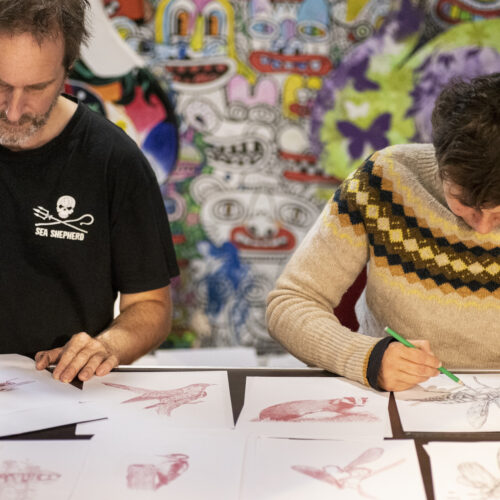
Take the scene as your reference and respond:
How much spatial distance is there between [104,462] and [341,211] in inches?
32.7

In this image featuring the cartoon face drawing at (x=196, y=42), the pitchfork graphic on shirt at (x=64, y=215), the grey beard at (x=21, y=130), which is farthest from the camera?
the cartoon face drawing at (x=196, y=42)

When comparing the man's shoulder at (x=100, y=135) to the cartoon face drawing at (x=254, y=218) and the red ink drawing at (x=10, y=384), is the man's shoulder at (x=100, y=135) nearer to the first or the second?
the red ink drawing at (x=10, y=384)

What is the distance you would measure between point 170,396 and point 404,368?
0.44 meters

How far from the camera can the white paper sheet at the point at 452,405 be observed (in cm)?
126

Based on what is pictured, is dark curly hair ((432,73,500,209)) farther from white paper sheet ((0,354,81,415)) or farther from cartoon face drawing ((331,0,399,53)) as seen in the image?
cartoon face drawing ((331,0,399,53))

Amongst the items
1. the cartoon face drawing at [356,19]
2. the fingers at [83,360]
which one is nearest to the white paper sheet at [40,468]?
the fingers at [83,360]

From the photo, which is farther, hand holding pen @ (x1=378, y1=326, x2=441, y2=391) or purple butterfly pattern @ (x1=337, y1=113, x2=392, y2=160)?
purple butterfly pattern @ (x1=337, y1=113, x2=392, y2=160)

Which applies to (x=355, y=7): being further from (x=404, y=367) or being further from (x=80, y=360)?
(x=80, y=360)

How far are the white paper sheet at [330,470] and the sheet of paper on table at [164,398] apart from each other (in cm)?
13

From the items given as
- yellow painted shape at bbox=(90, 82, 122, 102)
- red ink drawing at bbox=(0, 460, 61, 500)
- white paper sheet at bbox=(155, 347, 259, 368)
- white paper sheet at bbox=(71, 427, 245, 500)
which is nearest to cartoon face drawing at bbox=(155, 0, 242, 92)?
yellow painted shape at bbox=(90, 82, 122, 102)

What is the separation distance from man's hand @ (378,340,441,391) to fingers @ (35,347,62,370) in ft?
2.08

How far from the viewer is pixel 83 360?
1.44m

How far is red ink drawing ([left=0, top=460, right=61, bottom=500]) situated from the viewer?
104 cm

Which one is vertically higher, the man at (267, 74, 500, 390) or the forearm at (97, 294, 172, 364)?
the man at (267, 74, 500, 390)
